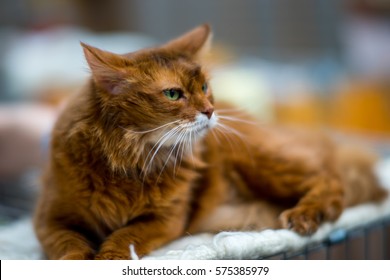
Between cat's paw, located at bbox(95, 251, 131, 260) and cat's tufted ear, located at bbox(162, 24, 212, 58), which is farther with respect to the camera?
cat's tufted ear, located at bbox(162, 24, 212, 58)

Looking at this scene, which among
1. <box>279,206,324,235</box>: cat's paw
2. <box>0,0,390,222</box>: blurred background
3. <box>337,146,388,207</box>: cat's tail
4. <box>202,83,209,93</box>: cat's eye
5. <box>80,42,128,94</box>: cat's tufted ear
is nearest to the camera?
<box>80,42,128,94</box>: cat's tufted ear

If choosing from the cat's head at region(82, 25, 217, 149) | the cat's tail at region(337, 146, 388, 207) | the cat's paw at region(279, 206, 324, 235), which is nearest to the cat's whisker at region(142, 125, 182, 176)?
the cat's head at region(82, 25, 217, 149)

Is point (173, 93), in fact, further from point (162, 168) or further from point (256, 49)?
point (256, 49)

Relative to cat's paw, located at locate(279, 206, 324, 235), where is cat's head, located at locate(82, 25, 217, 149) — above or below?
above

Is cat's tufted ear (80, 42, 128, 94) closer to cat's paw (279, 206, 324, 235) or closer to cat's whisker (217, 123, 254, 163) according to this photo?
cat's whisker (217, 123, 254, 163)

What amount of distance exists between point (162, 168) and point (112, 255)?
25 centimetres

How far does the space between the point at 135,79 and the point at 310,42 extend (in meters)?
3.39

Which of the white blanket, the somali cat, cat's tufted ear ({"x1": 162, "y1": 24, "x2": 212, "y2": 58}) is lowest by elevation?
the white blanket

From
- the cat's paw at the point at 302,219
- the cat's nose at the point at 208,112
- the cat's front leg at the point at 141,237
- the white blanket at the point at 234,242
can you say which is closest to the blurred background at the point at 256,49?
the white blanket at the point at 234,242

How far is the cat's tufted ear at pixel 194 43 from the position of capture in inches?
50.9

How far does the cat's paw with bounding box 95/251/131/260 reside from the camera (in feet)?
3.69

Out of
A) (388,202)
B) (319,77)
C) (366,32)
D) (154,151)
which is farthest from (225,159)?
(366,32)

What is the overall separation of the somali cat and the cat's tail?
0.29ft

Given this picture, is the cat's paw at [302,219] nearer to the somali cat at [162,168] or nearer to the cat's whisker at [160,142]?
the somali cat at [162,168]
